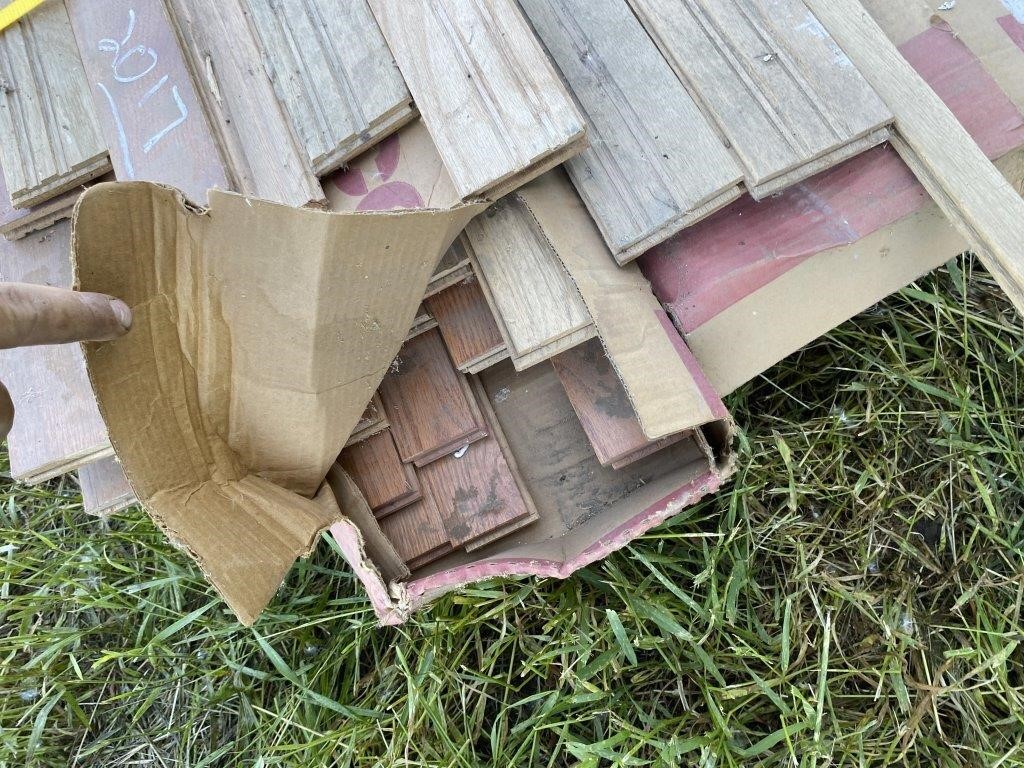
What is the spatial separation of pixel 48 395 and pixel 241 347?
592 mm

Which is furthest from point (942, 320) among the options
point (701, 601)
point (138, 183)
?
point (138, 183)

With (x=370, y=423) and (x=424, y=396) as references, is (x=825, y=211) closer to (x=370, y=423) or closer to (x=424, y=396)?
(x=424, y=396)

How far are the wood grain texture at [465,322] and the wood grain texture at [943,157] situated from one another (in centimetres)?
96

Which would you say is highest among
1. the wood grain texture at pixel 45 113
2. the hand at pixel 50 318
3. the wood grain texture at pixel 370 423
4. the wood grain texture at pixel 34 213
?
the wood grain texture at pixel 45 113

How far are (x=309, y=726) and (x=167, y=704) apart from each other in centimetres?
52

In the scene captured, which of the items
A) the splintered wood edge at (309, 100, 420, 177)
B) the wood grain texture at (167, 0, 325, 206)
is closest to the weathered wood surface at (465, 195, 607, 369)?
the splintered wood edge at (309, 100, 420, 177)

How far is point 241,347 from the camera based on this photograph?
1.51 metres

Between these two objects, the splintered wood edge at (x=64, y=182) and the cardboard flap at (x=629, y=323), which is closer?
the cardboard flap at (x=629, y=323)

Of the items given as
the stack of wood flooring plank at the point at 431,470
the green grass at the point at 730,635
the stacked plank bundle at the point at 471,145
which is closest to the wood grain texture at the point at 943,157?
the stacked plank bundle at the point at 471,145

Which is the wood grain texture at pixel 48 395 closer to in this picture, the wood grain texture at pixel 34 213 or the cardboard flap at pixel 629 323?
the wood grain texture at pixel 34 213

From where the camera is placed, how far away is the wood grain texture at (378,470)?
1.87 m

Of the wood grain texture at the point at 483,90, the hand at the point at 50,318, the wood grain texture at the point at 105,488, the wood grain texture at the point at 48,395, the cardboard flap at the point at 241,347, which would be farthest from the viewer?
the wood grain texture at the point at 105,488

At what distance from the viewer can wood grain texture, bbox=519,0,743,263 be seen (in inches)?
60.9

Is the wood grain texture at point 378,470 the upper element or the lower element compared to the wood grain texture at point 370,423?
lower
